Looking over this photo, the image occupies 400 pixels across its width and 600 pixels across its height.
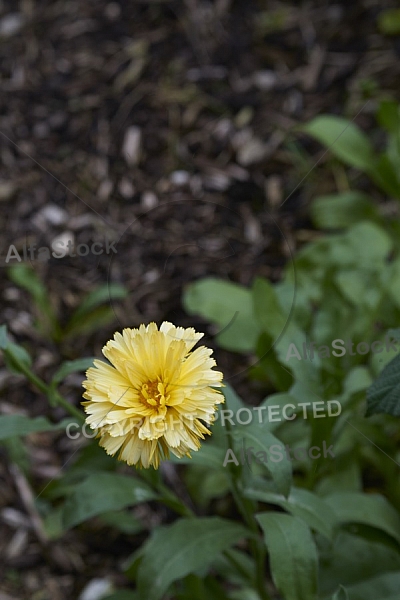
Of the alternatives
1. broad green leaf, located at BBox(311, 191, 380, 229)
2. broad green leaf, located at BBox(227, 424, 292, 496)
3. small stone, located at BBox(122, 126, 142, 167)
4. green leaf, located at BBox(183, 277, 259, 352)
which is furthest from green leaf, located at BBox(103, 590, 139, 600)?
small stone, located at BBox(122, 126, 142, 167)

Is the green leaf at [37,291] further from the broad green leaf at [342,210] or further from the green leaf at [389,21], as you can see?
the green leaf at [389,21]

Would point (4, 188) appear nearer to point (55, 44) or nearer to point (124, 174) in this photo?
point (124, 174)

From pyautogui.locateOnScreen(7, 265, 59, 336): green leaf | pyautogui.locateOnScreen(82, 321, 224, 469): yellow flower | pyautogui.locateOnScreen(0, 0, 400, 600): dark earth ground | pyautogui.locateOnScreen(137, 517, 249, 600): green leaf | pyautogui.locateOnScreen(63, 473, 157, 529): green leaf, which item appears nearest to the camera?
pyautogui.locateOnScreen(82, 321, 224, 469): yellow flower

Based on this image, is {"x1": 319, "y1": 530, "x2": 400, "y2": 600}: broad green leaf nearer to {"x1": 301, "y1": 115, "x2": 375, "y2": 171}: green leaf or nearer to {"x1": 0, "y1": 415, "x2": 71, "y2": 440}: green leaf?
{"x1": 0, "y1": 415, "x2": 71, "y2": 440}: green leaf

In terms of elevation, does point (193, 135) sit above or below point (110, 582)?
above

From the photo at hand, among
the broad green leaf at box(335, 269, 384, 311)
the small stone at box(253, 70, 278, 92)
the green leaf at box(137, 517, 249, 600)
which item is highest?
the small stone at box(253, 70, 278, 92)

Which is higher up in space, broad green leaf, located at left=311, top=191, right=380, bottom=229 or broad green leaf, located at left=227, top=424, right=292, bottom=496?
broad green leaf, located at left=311, top=191, right=380, bottom=229

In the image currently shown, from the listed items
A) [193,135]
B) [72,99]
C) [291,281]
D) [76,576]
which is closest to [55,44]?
[72,99]
